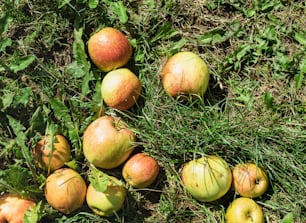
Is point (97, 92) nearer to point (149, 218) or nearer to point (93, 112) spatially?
point (93, 112)

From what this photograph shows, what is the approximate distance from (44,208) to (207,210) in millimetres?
1126

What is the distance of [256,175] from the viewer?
3850mm

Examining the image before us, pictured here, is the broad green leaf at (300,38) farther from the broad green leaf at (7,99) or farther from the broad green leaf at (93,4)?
the broad green leaf at (7,99)

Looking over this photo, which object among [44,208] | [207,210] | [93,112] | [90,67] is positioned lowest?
[207,210]

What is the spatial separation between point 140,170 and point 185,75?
2.33ft

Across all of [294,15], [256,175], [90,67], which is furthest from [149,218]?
[294,15]

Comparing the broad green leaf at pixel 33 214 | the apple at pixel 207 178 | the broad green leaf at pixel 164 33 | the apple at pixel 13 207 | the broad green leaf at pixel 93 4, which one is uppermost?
the broad green leaf at pixel 93 4

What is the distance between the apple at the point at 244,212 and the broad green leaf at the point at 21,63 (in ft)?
5.73

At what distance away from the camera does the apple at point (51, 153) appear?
3.88m

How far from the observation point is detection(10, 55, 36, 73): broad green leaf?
4078 mm

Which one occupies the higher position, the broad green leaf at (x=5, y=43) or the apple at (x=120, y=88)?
the broad green leaf at (x=5, y=43)

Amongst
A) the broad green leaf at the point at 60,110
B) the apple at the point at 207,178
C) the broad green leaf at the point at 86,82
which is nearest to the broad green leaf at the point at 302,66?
the apple at the point at 207,178

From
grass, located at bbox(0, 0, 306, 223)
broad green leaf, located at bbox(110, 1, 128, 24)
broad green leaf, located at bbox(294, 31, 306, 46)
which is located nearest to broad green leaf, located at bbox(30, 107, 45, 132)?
grass, located at bbox(0, 0, 306, 223)

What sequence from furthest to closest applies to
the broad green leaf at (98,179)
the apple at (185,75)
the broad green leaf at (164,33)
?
the broad green leaf at (164,33)
the apple at (185,75)
the broad green leaf at (98,179)
